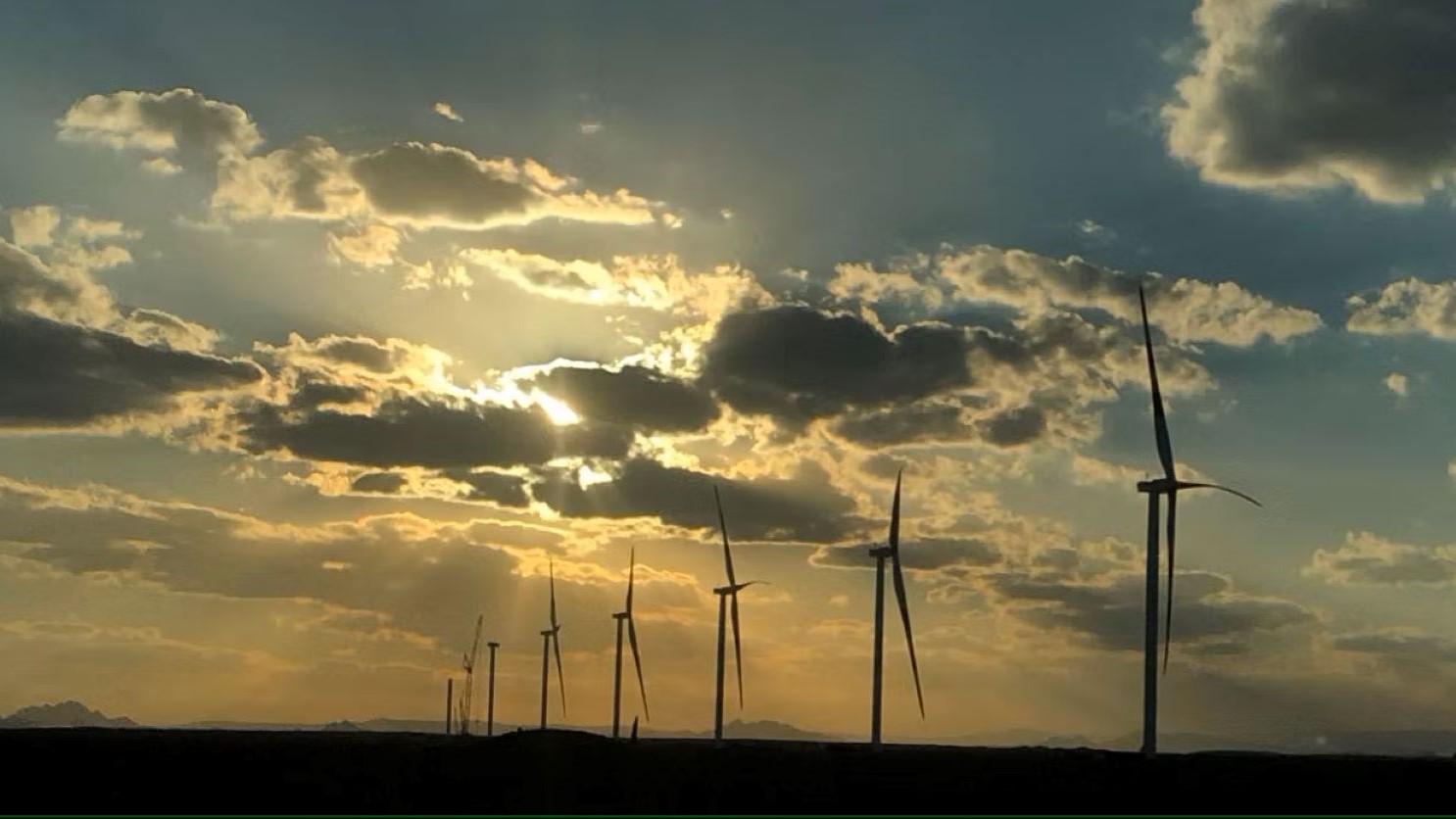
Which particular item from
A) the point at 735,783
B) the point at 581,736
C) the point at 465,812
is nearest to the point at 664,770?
the point at 735,783

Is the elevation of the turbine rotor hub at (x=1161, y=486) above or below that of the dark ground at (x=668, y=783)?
above

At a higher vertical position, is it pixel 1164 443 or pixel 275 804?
pixel 1164 443

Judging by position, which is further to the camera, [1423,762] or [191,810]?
[1423,762]

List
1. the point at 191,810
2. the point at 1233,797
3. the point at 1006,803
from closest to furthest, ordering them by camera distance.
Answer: the point at 191,810 < the point at 1006,803 < the point at 1233,797

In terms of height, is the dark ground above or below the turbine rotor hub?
below

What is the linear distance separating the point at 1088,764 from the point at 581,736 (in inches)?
1594

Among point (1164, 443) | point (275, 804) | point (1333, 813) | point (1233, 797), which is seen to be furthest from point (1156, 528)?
point (275, 804)

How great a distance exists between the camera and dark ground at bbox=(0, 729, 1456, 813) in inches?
3994

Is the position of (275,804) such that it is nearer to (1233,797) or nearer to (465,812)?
(465,812)

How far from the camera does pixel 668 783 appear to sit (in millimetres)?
118562

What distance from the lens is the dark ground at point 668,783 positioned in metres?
101

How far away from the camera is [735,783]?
120438mm

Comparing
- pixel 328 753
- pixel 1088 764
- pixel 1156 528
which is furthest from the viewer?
pixel 328 753

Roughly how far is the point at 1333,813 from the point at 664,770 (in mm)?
46791
